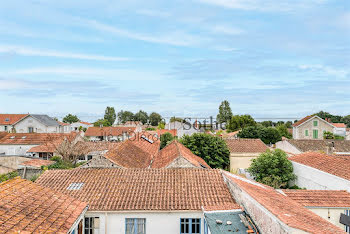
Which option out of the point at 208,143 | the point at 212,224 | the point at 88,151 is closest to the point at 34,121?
the point at 88,151

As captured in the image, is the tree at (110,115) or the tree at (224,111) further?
the tree at (110,115)

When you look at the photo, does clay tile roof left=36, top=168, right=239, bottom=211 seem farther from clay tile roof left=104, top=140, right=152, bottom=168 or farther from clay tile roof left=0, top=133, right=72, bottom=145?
clay tile roof left=0, top=133, right=72, bottom=145

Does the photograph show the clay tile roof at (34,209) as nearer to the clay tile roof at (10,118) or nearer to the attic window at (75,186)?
the attic window at (75,186)

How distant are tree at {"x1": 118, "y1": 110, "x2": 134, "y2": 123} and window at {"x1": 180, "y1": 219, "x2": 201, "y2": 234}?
438 ft

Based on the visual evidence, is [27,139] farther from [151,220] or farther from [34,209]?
[34,209]

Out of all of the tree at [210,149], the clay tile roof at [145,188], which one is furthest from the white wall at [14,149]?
the clay tile roof at [145,188]

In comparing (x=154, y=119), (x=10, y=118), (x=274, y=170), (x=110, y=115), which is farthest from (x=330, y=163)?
(x=154, y=119)

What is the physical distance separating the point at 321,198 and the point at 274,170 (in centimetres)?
821

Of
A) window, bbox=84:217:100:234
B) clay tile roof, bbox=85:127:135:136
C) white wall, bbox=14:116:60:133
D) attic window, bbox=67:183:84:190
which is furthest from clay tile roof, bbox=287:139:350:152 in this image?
white wall, bbox=14:116:60:133

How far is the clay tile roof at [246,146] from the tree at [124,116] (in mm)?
111284

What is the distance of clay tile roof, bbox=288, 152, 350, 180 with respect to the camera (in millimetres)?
16369

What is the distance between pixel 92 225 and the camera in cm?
1318

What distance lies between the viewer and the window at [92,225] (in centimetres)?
1305

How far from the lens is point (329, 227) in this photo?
7863 millimetres
